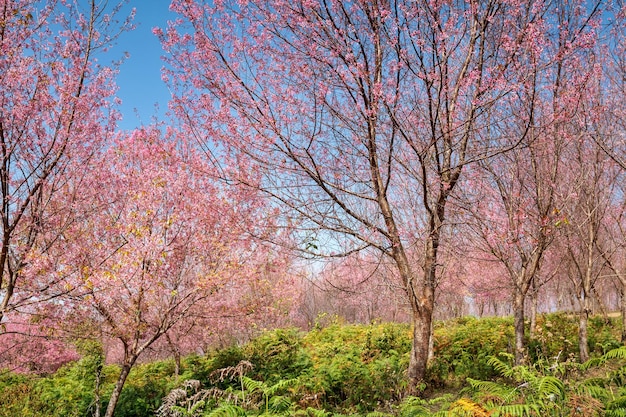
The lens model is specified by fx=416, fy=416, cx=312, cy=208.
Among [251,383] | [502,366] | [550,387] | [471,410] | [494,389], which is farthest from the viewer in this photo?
[502,366]

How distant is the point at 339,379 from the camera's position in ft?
24.8

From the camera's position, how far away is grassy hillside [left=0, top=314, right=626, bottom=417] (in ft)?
15.5

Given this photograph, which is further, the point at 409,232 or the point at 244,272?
the point at 244,272

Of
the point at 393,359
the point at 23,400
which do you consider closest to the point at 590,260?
the point at 393,359

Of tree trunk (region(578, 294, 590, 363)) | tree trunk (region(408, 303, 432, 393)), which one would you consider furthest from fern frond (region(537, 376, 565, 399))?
tree trunk (region(578, 294, 590, 363))

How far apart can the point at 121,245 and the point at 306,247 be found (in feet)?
12.0

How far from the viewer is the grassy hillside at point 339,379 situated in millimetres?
4727

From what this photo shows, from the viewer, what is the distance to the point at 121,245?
25.1 ft

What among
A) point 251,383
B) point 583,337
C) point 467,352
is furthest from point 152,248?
point 583,337

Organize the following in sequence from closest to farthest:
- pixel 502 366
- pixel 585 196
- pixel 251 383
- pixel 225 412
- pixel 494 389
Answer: pixel 225 412
pixel 494 389
pixel 251 383
pixel 502 366
pixel 585 196

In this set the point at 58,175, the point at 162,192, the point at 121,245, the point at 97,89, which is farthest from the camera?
the point at 162,192

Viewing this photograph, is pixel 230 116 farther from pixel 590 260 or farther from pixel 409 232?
pixel 590 260

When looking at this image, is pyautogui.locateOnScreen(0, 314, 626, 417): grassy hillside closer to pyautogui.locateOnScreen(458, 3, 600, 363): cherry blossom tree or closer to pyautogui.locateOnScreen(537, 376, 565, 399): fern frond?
pyautogui.locateOnScreen(537, 376, 565, 399): fern frond

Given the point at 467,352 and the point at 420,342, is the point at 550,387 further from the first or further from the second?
the point at 467,352
